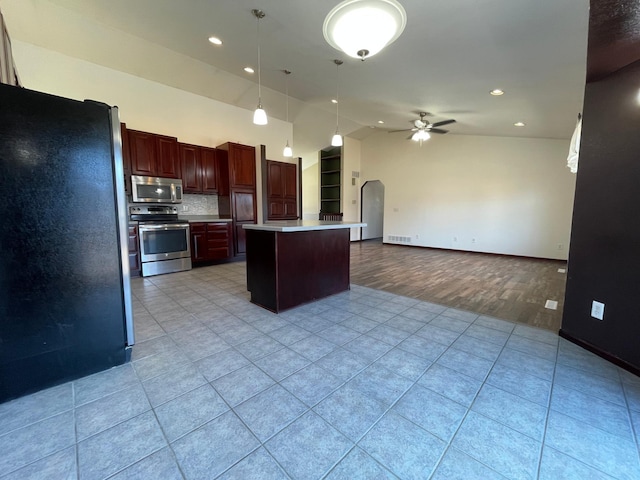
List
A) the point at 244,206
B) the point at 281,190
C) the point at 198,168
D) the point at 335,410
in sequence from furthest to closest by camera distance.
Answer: the point at 281,190 < the point at 244,206 < the point at 198,168 < the point at 335,410

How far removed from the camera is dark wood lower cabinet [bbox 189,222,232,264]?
4.93 metres

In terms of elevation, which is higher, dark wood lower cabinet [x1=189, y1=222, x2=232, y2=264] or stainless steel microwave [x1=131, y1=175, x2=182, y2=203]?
stainless steel microwave [x1=131, y1=175, x2=182, y2=203]

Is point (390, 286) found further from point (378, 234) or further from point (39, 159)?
point (378, 234)

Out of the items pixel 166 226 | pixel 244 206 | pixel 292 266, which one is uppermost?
pixel 244 206

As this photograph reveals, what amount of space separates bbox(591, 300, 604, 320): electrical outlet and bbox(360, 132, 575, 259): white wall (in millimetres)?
4669

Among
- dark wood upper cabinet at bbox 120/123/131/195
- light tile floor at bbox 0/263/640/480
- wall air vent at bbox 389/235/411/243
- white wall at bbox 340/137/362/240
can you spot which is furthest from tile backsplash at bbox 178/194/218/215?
wall air vent at bbox 389/235/411/243

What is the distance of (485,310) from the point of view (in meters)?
3.00

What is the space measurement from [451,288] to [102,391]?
394cm

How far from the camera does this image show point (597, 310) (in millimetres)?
2135

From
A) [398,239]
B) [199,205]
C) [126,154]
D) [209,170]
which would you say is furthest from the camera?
[398,239]

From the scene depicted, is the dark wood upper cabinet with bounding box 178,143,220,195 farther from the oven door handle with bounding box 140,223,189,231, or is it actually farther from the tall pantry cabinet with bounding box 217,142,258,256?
the oven door handle with bounding box 140,223,189,231

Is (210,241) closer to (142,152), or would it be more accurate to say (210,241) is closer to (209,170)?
(209,170)

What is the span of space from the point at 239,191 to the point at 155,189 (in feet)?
4.93

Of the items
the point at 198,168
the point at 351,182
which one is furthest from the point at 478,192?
the point at 198,168
